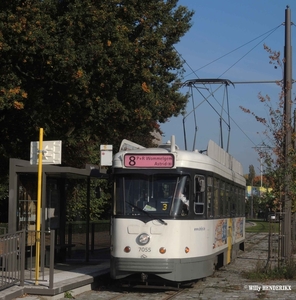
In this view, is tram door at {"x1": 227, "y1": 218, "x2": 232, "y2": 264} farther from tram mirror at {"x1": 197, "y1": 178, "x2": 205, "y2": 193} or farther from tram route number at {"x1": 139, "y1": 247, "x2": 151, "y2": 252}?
tram route number at {"x1": 139, "y1": 247, "x2": 151, "y2": 252}

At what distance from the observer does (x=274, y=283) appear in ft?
47.0

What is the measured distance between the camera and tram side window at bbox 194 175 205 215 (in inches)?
525

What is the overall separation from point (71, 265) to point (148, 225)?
14.1 ft

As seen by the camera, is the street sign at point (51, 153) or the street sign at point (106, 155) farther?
the street sign at point (106, 155)

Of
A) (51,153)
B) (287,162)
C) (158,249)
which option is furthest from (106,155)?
(287,162)

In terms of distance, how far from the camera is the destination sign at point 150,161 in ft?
43.0

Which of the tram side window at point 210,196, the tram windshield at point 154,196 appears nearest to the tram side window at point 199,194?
the tram windshield at point 154,196

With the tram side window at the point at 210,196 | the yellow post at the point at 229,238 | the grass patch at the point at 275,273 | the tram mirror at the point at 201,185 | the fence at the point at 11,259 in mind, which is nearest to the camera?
the fence at the point at 11,259

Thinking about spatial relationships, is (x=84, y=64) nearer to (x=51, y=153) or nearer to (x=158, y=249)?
(x=51, y=153)

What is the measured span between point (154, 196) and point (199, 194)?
41.9 inches

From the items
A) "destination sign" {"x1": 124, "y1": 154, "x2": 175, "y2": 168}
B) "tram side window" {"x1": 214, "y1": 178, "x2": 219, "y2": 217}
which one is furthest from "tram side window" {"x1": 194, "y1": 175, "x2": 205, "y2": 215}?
"tram side window" {"x1": 214, "y1": 178, "x2": 219, "y2": 217}

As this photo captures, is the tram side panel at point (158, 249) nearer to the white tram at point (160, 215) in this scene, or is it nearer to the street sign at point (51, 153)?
the white tram at point (160, 215)

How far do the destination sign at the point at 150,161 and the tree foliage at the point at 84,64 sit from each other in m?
5.05

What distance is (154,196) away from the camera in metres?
13.0
